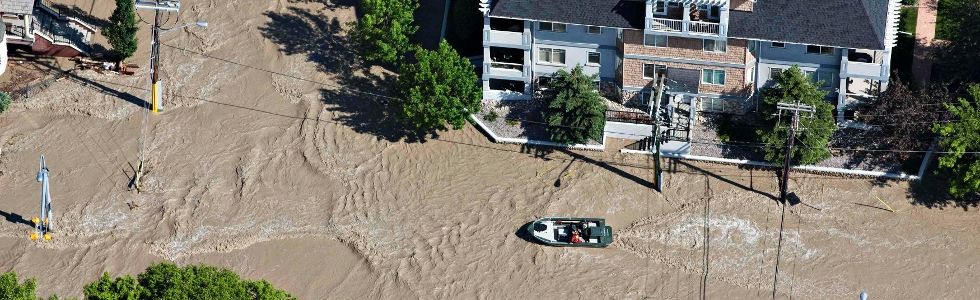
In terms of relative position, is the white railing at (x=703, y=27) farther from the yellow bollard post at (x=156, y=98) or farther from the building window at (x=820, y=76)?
the yellow bollard post at (x=156, y=98)

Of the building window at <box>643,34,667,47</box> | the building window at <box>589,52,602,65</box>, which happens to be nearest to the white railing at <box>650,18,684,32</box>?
the building window at <box>643,34,667,47</box>

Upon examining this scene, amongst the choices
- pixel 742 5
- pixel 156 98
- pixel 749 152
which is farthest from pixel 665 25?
pixel 156 98

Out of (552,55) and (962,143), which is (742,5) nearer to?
(552,55)

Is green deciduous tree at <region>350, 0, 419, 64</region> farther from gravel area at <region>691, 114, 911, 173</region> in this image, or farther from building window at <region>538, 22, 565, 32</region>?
gravel area at <region>691, 114, 911, 173</region>

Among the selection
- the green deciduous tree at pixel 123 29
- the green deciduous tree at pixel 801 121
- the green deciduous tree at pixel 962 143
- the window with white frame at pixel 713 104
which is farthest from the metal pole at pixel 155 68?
the green deciduous tree at pixel 962 143

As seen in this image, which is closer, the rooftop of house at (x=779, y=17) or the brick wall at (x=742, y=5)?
the rooftop of house at (x=779, y=17)
